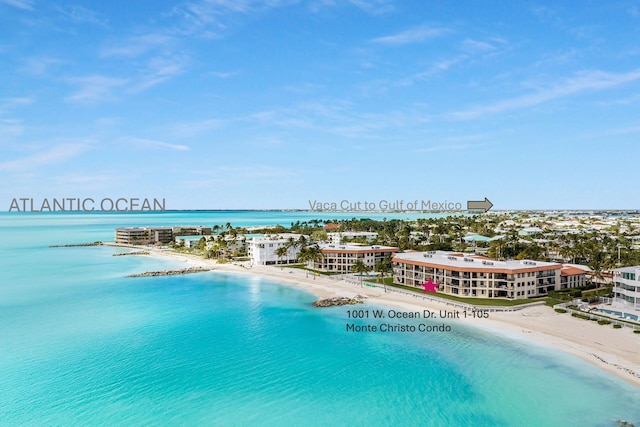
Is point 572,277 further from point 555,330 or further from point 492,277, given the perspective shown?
point 555,330

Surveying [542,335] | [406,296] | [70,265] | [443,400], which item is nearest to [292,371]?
[443,400]

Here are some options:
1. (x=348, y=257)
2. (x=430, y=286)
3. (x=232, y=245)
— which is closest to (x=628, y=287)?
(x=430, y=286)

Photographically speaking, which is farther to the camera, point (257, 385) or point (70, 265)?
point (70, 265)

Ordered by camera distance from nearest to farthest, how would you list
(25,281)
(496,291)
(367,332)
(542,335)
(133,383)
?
1. (133,383)
2. (542,335)
3. (367,332)
4. (496,291)
5. (25,281)

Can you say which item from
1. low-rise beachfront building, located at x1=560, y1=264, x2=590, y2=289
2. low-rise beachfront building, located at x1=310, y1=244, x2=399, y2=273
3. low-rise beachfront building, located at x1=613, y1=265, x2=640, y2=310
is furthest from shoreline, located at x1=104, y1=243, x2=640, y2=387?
low-rise beachfront building, located at x1=560, y1=264, x2=590, y2=289

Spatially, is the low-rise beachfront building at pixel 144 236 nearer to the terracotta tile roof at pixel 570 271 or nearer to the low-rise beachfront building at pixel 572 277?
the terracotta tile roof at pixel 570 271

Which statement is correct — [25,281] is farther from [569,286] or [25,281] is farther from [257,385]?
[569,286]
